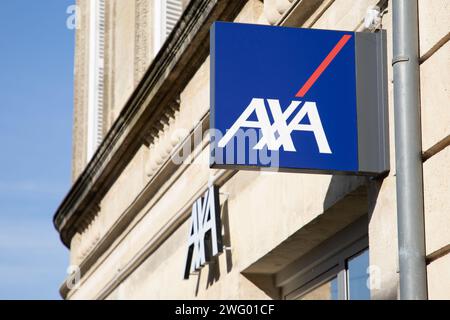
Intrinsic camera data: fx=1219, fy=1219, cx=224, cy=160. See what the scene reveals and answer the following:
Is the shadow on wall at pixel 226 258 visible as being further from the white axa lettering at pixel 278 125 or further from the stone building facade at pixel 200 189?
the white axa lettering at pixel 278 125

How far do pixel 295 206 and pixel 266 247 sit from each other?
2.50 ft

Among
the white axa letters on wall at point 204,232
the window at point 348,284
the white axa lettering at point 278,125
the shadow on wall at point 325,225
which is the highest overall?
the white axa letters on wall at point 204,232

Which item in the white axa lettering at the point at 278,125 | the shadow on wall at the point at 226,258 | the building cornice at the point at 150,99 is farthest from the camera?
the building cornice at the point at 150,99

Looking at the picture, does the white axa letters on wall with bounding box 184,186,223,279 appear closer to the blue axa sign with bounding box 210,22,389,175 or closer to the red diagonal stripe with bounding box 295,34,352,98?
the blue axa sign with bounding box 210,22,389,175

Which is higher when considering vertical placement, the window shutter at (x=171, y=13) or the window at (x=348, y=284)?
the window shutter at (x=171, y=13)

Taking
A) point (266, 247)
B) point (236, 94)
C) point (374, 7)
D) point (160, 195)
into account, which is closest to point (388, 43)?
point (374, 7)

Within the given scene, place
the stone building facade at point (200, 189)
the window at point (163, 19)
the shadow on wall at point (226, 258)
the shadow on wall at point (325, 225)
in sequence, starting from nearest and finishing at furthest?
1. the stone building facade at point (200, 189)
2. the shadow on wall at point (325, 225)
3. the shadow on wall at point (226, 258)
4. the window at point (163, 19)

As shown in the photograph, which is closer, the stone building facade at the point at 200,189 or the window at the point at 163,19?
the stone building facade at the point at 200,189

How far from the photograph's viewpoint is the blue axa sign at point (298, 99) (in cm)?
827

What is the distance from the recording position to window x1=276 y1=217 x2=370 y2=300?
31.1 ft

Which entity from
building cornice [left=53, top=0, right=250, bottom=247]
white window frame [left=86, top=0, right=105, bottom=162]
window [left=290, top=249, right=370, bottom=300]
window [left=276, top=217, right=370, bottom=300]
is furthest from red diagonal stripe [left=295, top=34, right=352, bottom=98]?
white window frame [left=86, top=0, right=105, bottom=162]

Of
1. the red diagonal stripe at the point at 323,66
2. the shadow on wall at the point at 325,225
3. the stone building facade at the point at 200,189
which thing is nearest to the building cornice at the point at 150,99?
the stone building facade at the point at 200,189

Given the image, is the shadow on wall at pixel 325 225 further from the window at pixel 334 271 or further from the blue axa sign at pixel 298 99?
the blue axa sign at pixel 298 99

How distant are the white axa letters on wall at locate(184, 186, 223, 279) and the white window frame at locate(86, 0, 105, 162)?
7.99 metres
